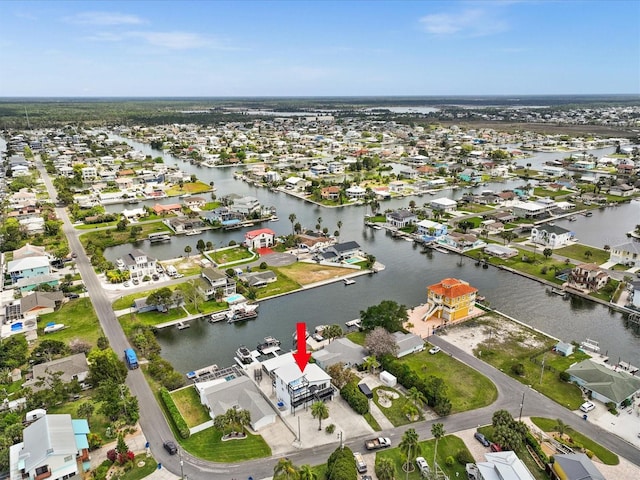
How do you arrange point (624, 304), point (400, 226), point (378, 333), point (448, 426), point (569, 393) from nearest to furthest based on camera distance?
point (448, 426)
point (569, 393)
point (378, 333)
point (624, 304)
point (400, 226)

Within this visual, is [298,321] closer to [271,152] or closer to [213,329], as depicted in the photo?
[213,329]

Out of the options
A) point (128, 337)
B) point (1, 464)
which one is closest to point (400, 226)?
point (128, 337)

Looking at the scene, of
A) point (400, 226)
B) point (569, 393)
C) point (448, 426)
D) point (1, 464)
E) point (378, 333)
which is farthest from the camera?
point (400, 226)

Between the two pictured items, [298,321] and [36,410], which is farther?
[298,321]

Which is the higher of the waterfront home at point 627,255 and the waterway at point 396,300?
the waterfront home at point 627,255

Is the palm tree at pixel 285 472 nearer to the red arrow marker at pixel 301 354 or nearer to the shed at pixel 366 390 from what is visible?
the red arrow marker at pixel 301 354

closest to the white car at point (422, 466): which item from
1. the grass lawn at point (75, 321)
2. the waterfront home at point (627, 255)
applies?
the grass lawn at point (75, 321)

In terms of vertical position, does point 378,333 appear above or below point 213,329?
above

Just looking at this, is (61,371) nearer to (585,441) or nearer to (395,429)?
(395,429)
